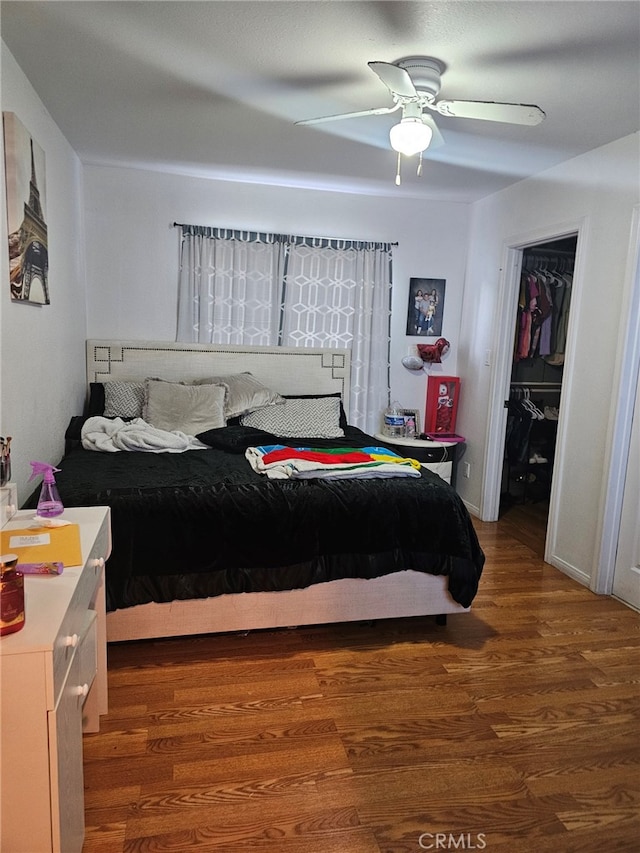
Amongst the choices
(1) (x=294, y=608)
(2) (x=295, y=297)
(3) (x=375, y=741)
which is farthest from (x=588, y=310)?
(3) (x=375, y=741)

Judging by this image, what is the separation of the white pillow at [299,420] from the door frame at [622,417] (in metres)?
1.72

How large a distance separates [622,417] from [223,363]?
2.70 meters

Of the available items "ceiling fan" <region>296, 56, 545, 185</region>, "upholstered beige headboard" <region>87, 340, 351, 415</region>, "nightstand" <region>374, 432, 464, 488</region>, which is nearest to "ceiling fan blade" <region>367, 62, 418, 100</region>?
"ceiling fan" <region>296, 56, 545, 185</region>

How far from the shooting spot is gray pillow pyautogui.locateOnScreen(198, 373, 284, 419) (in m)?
3.94

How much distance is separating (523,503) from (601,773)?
10.6 ft

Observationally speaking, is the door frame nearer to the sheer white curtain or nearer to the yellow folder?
the sheer white curtain

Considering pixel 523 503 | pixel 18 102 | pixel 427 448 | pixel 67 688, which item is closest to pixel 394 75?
pixel 18 102

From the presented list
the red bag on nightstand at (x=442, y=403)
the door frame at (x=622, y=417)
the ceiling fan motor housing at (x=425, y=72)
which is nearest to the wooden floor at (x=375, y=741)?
the door frame at (x=622, y=417)

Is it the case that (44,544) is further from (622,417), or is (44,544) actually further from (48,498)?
(622,417)

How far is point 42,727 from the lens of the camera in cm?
119

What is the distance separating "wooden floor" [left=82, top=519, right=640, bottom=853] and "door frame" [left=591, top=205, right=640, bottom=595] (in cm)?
46

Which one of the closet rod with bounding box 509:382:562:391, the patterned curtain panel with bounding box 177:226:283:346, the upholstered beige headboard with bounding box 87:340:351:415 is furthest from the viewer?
the closet rod with bounding box 509:382:562:391

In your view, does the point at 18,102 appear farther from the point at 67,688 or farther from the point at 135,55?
the point at 67,688

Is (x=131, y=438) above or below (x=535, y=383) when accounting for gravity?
below
